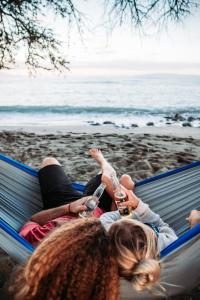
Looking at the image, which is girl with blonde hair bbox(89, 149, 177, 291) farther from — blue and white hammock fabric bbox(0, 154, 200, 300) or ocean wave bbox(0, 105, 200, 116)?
ocean wave bbox(0, 105, 200, 116)

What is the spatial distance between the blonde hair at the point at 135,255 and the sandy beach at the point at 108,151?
2254 millimetres

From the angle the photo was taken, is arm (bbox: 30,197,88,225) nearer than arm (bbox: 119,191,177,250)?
No

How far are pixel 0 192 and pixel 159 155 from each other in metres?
2.62

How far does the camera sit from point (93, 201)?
6.31 feet

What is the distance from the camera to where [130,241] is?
1040 mm

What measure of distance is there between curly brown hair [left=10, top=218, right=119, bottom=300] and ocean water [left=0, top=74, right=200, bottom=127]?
25.9 feet

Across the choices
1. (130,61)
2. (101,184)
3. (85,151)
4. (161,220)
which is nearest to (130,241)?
(161,220)

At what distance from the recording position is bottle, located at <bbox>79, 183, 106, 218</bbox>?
1.84 meters

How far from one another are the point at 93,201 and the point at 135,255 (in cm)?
89

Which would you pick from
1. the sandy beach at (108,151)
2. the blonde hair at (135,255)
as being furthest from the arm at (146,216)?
the sandy beach at (108,151)

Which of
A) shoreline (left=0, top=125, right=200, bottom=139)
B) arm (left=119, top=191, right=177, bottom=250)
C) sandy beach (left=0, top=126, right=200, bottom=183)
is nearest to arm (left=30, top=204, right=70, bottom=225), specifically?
arm (left=119, top=191, right=177, bottom=250)

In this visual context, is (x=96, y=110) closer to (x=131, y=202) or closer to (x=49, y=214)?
(x=49, y=214)

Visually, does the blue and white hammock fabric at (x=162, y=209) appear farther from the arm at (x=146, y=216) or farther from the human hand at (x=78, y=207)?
the human hand at (x=78, y=207)

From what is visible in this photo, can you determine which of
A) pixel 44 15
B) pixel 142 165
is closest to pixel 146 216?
pixel 142 165
